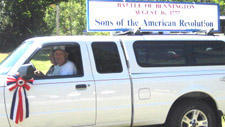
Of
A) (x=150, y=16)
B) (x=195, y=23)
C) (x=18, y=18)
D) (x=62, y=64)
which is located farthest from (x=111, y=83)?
(x=18, y=18)

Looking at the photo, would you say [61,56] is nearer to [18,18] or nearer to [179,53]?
[179,53]

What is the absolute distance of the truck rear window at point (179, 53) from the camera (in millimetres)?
4234

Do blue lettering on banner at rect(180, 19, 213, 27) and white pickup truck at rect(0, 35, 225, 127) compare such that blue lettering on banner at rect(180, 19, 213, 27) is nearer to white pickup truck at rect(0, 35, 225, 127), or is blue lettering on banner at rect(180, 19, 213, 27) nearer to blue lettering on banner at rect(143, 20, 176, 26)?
blue lettering on banner at rect(143, 20, 176, 26)

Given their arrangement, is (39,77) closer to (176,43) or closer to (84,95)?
(84,95)

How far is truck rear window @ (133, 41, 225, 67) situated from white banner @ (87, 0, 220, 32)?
0.58 meters

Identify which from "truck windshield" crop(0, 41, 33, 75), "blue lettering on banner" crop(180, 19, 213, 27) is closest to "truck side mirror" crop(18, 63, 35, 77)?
"truck windshield" crop(0, 41, 33, 75)

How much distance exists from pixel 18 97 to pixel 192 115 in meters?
2.79

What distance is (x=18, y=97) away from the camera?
11.6 ft

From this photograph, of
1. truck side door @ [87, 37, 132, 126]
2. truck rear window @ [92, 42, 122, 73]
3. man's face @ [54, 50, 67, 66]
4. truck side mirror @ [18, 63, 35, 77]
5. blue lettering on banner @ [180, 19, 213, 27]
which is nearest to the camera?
truck side mirror @ [18, 63, 35, 77]

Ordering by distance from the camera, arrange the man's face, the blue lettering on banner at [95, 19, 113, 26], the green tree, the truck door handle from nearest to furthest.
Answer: the truck door handle, the man's face, the blue lettering on banner at [95, 19, 113, 26], the green tree

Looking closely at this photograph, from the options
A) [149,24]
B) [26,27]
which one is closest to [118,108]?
[149,24]

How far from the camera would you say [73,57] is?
13.6ft

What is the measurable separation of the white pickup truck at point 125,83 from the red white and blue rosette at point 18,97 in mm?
35

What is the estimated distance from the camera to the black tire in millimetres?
4336
